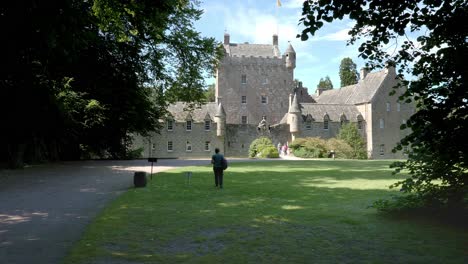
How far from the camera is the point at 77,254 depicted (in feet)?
22.8

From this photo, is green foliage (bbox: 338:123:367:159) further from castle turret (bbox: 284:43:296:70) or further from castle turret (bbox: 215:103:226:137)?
castle turret (bbox: 215:103:226:137)

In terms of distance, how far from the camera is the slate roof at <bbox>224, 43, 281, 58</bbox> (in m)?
64.6

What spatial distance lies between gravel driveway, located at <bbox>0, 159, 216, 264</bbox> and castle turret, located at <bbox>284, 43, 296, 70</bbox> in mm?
47926

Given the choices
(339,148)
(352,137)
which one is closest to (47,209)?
(339,148)

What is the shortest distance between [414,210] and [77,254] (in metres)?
7.59

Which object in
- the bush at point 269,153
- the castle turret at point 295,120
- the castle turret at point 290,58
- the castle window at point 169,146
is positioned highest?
the castle turret at point 290,58

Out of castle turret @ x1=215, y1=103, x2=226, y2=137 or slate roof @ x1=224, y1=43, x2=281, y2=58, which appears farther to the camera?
slate roof @ x1=224, y1=43, x2=281, y2=58

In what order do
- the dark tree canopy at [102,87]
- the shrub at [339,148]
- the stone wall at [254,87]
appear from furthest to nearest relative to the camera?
1. the stone wall at [254,87]
2. the shrub at [339,148]
3. the dark tree canopy at [102,87]

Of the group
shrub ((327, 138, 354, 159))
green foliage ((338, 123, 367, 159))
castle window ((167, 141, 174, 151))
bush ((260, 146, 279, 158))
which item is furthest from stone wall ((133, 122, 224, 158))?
green foliage ((338, 123, 367, 159))

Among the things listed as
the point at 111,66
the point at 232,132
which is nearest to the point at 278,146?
the point at 232,132

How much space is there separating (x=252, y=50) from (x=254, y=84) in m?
5.85

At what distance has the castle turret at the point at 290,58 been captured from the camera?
64.4 metres

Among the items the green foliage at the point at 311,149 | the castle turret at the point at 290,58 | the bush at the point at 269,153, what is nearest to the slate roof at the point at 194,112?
the castle turret at the point at 290,58

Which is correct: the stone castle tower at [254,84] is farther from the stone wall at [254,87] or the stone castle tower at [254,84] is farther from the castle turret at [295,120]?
the castle turret at [295,120]
